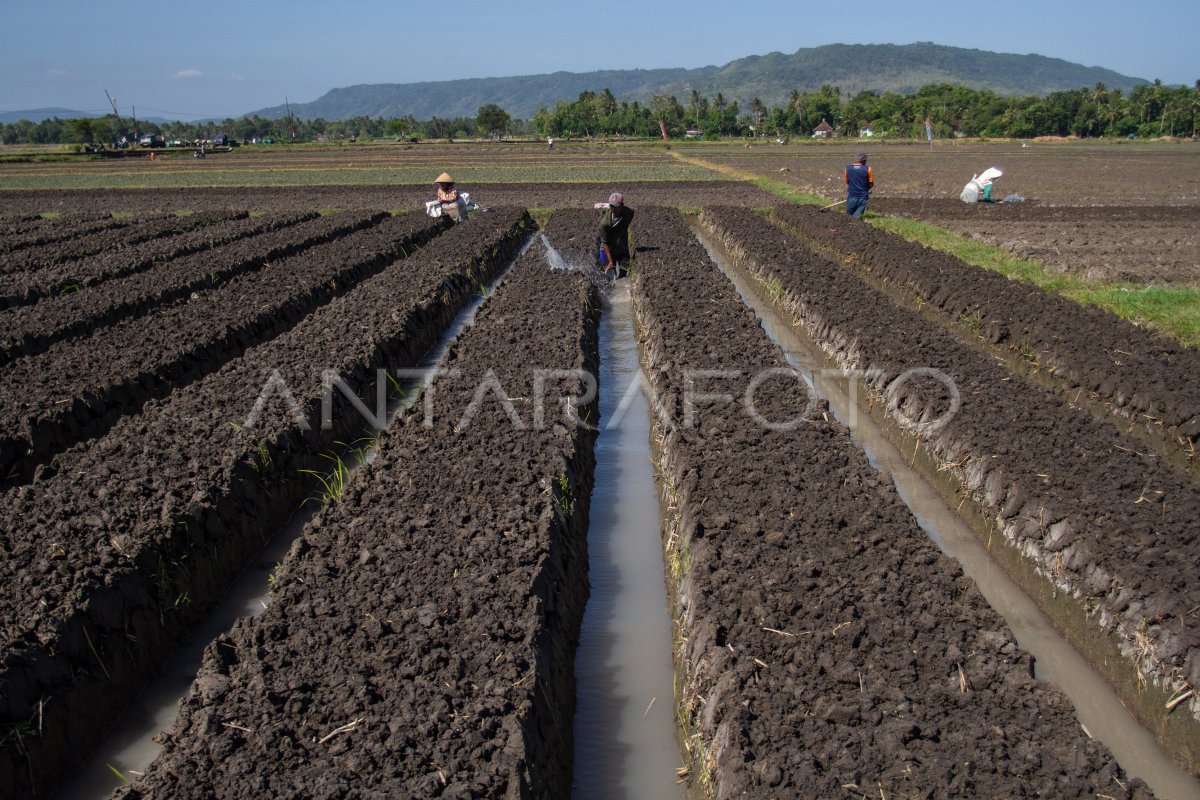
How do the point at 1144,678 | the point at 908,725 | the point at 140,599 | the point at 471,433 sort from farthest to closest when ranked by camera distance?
the point at 471,433 → the point at 140,599 → the point at 1144,678 → the point at 908,725

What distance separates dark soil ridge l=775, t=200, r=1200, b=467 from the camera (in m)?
7.64

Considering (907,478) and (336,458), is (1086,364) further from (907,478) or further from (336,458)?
(336,458)

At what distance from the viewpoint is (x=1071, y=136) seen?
96250 mm

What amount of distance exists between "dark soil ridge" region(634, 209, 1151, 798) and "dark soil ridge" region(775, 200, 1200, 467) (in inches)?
124

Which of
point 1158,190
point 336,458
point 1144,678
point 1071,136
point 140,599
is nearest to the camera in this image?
point 1144,678

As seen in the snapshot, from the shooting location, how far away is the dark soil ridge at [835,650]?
138 inches

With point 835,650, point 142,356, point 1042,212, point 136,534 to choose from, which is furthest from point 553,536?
point 1042,212

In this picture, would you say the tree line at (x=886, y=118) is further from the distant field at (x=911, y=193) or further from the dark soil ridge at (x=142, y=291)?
the dark soil ridge at (x=142, y=291)

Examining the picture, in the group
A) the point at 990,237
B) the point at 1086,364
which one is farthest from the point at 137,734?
the point at 990,237

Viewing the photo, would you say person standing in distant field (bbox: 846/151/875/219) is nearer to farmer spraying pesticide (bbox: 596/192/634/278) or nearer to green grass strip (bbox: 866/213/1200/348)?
green grass strip (bbox: 866/213/1200/348)

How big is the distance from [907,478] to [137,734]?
19.2ft

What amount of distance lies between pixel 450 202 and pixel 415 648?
666 inches

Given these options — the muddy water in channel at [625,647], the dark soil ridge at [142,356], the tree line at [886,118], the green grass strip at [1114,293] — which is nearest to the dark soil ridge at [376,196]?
the green grass strip at [1114,293]

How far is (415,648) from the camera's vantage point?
4.24m
